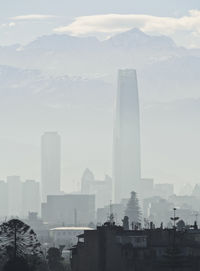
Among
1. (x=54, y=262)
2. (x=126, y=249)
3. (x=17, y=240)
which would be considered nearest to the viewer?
(x=17, y=240)

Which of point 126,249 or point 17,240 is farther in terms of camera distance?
point 126,249

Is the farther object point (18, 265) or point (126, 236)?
point (126, 236)

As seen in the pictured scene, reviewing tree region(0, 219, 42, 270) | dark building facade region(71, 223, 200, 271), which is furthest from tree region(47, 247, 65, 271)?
tree region(0, 219, 42, 270)

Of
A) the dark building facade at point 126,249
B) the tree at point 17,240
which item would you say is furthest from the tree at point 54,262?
the tree at point 17,240

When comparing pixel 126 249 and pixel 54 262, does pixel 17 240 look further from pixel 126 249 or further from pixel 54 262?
pixel 54 262

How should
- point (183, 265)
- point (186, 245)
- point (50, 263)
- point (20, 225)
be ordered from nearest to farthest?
point (183, 265)
point (20, 225)
point (186, 245)
point (50, 263)

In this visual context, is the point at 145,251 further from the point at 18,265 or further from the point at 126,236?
the point at 18,265

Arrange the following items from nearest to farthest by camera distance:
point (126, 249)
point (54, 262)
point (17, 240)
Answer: point (17, 240) → point (126, 249) → point (54, 262)

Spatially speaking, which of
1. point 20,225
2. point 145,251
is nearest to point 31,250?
point 20,225

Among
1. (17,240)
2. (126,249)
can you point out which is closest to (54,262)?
(126,249)
